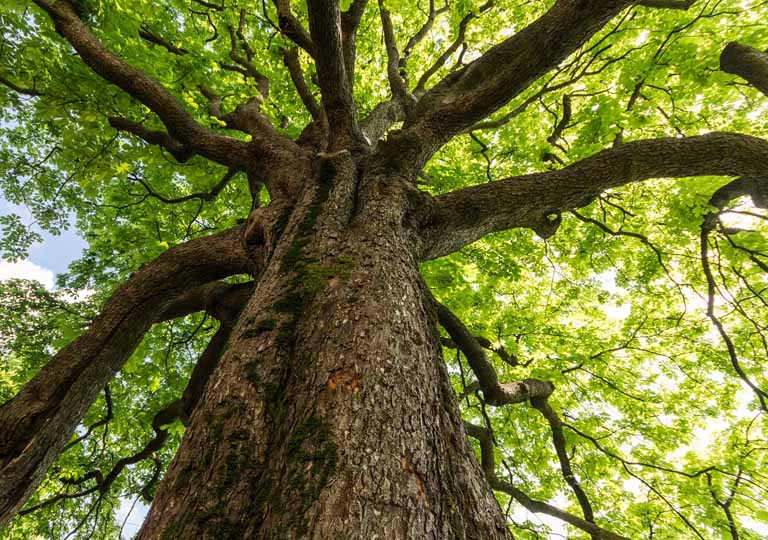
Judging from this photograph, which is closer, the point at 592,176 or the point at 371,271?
the point at 371,271

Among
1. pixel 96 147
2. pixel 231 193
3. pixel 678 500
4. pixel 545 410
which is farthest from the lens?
pixel 231 193

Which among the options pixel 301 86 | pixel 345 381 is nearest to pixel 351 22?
pixel 301 86

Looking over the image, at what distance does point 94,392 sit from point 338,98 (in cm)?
327

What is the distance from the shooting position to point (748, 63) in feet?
11.9

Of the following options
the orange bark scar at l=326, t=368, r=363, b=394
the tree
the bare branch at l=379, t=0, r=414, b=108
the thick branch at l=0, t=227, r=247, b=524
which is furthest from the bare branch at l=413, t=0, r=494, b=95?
the orange bark scar at l=326, t=368, r=363, b=394

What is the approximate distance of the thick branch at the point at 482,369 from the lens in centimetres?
405

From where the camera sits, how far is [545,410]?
17.3 feet

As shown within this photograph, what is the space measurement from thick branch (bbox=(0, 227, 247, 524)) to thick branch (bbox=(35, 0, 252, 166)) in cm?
124

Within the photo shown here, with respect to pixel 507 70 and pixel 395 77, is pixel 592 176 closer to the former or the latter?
pixel 507 70

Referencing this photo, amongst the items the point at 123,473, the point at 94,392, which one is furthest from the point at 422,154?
the point at 123,473

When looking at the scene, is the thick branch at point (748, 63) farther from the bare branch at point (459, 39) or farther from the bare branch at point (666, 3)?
the bare branch at point (459, 39)

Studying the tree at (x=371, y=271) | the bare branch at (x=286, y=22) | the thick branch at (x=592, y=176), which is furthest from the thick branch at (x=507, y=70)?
the bare branch at (x=286, y=22)

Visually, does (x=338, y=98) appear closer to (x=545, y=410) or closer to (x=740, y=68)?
(x=740, y=68)

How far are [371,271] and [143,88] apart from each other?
3555 mm
